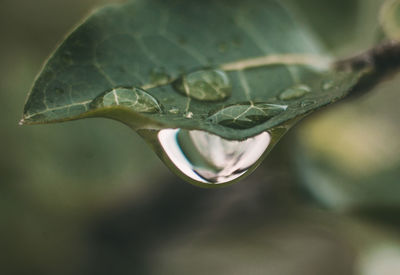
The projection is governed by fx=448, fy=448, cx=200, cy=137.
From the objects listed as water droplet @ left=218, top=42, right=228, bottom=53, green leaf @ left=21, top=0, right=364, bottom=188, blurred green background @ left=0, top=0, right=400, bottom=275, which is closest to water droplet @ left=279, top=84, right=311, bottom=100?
green leaf @ left=21, top=0, right=364, bottom=188

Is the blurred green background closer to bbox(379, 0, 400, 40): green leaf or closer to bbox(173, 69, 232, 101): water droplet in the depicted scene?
bbox(379, 0, 400, 40): green leaf

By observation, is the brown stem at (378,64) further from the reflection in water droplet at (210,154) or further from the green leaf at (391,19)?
the reflection in water droplet at (210,154)

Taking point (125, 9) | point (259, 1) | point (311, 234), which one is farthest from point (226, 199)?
point (125, 9)

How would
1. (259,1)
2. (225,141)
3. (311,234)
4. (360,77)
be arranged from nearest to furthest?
(225,141)
(360,77)
(259,1)
(311,234)

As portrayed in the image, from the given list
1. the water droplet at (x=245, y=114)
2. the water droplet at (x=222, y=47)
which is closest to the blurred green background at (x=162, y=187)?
Result: the water droplet at (x=222, y=47)

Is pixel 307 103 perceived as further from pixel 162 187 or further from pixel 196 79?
pixel 162 187

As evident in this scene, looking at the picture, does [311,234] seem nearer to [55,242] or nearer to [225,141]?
[55,242]
